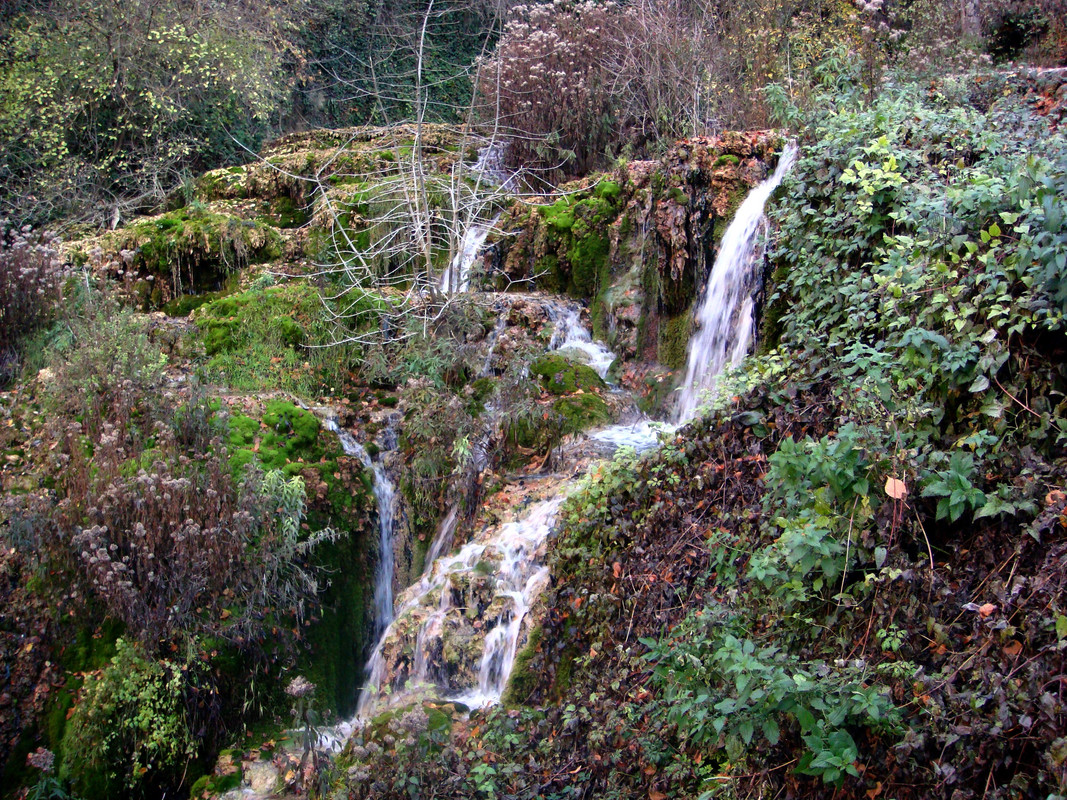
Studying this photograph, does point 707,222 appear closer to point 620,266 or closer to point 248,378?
point 620,266

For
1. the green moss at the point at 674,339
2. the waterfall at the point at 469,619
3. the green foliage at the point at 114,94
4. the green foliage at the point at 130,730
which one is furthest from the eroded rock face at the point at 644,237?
the green foliage at the point at 114,94

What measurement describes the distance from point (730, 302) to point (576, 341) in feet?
7.94

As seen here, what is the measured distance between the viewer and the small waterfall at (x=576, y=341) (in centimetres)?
895

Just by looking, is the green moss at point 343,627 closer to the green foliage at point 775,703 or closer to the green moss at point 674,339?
the green moss at point 674,339

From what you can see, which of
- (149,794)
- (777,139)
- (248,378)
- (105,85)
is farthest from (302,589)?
(105,85)

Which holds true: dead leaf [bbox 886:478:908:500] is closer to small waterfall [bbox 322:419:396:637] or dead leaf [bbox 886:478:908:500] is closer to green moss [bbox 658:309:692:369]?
green moss [bbox 658:309:692:369]

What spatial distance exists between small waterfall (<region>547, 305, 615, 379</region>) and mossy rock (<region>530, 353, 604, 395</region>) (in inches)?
16.5

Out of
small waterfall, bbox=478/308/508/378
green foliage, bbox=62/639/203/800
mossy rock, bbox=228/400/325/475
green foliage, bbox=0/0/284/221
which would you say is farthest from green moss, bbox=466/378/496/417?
green foliage, bbox=0/0/284/221

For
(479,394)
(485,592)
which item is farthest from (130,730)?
(479,394)

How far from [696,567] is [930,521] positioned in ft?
4.67

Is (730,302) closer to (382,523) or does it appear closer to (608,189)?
(608,189)

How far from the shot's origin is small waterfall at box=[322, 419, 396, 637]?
7230 mm

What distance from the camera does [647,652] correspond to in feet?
14.2

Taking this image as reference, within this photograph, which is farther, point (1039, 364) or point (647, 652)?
point (647, 652)
